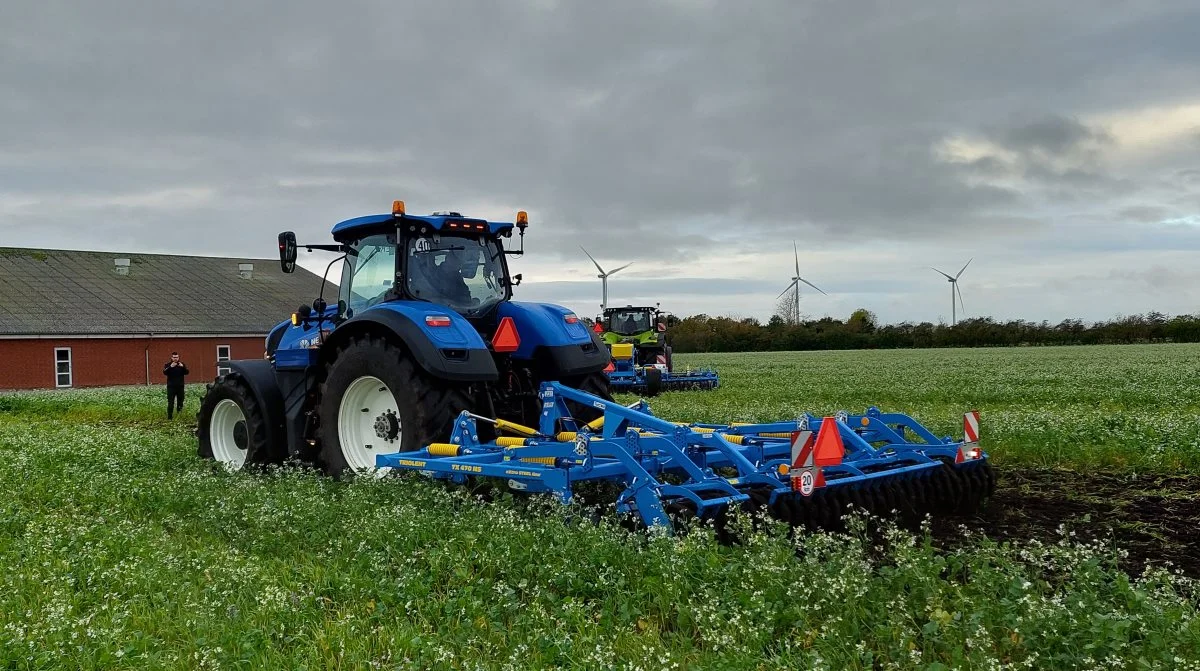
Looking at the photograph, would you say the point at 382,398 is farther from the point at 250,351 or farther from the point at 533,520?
the point at 250,351

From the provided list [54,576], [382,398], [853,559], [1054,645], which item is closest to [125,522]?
[54,576]

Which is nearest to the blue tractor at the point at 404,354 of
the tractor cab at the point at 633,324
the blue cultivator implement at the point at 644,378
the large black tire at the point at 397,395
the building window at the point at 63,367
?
the large black tire at the point at 397,395

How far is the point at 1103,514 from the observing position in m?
7.48

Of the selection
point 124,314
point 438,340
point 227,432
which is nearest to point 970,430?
point 438,340

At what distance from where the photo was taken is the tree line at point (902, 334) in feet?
222

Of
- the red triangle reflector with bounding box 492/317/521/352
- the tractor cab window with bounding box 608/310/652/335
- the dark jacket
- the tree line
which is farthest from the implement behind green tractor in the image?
the tree line

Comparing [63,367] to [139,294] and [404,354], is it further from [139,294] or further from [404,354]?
[404,354]

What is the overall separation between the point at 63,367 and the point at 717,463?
38378 mm

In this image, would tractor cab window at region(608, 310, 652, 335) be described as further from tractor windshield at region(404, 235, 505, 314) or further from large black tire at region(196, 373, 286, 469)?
tractor windshield at region(404, 235, 505, 314)

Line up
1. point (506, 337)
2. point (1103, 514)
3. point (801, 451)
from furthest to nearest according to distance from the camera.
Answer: point (506, 337)
point (1103, 514)
point (801, 451)

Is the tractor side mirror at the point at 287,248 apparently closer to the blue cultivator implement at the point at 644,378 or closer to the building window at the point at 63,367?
the blue cultivator implement at the point at 644,378

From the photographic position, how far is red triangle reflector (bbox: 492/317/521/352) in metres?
8.47

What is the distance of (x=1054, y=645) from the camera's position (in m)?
3.82

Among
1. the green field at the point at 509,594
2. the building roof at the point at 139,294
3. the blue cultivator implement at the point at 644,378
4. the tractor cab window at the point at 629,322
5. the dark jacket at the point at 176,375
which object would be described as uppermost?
the building roof at the point at 139,294
